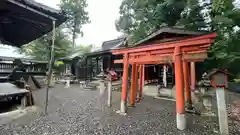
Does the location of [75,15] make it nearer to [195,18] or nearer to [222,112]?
[195,18]

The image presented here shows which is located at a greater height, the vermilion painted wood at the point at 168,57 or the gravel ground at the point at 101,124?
Result: the vermilion painted wood at the point at 168,57

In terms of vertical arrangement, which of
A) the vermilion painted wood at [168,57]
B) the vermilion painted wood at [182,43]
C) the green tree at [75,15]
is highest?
the green tree at [75,15]

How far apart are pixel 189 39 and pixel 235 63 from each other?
5.82 m

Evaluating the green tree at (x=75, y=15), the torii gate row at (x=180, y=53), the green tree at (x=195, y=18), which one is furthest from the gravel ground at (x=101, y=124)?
the green tree at (x=75, y=15)

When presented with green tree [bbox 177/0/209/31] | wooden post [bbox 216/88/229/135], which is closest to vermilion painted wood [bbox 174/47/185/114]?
wooden post [bbox 216/88/229/135]

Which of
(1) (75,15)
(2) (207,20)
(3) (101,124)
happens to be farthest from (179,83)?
(1) (75,15)

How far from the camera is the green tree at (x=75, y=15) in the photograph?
21219 millimetres

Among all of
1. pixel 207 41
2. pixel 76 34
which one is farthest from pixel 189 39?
pixel 76 34

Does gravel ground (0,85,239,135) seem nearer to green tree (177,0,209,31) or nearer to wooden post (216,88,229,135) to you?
wooden post (216,88,229,135)

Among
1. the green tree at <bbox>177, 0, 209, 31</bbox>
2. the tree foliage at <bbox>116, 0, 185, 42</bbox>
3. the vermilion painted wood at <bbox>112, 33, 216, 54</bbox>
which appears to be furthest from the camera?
the tree foliage at <bbox>116, 0, 185, 42</bbox>

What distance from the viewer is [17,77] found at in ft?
22.5

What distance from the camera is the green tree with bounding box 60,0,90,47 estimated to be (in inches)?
835

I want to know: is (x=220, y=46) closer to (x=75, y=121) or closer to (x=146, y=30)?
(x=146, y=30)

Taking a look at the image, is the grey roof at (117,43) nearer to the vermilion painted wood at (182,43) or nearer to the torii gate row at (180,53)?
the vermilion painted wood at (182,43)
